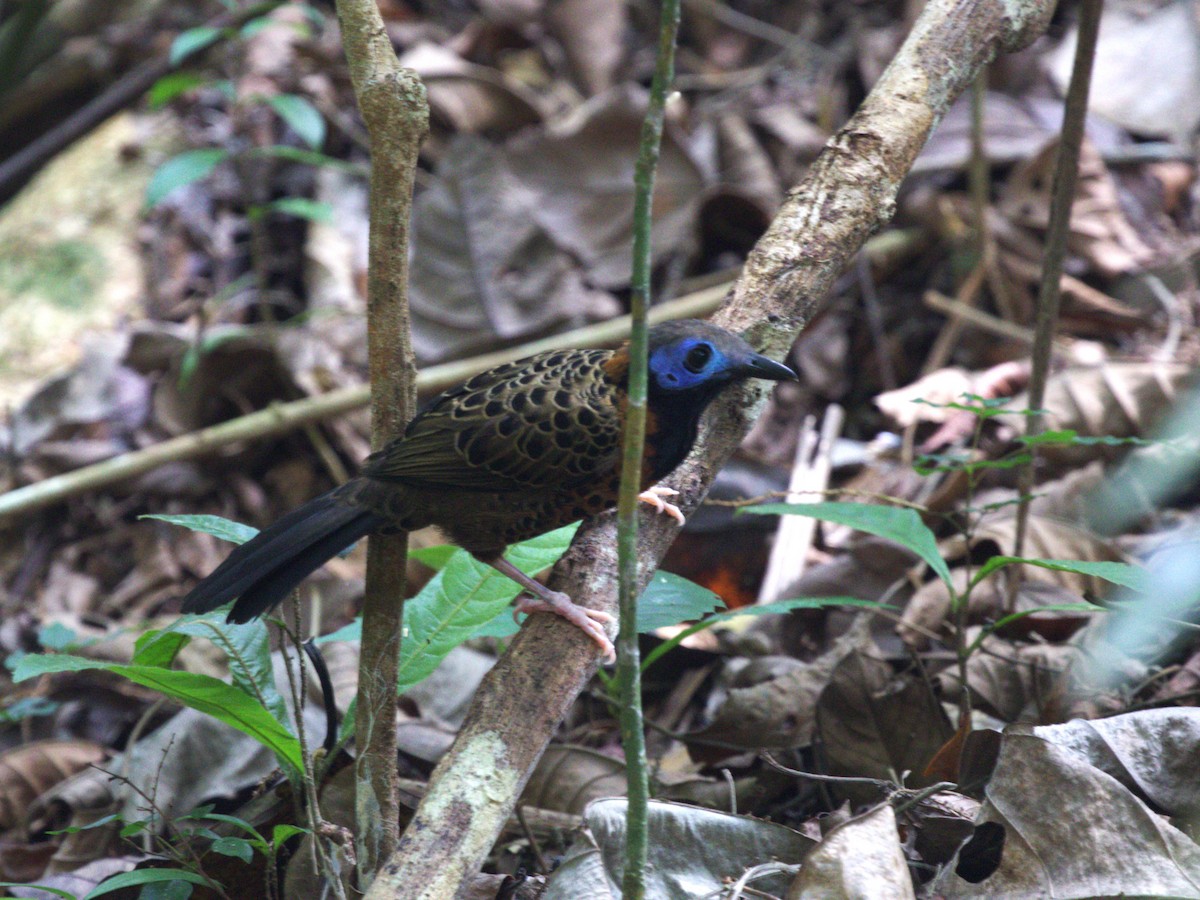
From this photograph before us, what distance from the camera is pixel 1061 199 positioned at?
131 inches

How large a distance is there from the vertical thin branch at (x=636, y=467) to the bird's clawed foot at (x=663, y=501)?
3.34 feet

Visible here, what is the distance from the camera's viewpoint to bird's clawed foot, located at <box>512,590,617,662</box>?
2.55 metres

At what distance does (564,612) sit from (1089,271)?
13.5 feet

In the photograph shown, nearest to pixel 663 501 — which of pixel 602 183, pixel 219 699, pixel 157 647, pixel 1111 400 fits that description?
pixel 219 699

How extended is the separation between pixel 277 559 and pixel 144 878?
2.38 feet

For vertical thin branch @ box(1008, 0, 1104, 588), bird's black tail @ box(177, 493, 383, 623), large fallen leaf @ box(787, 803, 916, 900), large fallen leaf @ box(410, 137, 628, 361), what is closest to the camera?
large fallen leaf @ box(787, 803, 916, 900)

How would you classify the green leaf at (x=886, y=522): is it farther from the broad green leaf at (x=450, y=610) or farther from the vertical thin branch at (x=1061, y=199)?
the broad green leaf at (x=450, y=610)

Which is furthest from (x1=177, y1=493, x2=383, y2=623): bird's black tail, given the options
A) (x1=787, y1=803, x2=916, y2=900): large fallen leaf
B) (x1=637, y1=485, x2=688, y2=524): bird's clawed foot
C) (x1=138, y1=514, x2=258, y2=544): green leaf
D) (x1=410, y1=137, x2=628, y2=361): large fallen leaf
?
(x1=410, y1=137, x2=628, y2=361): large fallen leaf

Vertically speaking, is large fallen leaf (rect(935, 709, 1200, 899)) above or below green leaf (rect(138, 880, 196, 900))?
above

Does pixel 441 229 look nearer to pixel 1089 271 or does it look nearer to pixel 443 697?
pixel 443 697

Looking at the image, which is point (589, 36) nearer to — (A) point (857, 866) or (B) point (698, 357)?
(B) point (698, 357)

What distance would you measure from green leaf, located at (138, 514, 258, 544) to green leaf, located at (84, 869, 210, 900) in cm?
72

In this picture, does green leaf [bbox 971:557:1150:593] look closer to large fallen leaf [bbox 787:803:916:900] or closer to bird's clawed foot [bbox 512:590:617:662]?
large fallen leaf [bbox 787:803:916:900]

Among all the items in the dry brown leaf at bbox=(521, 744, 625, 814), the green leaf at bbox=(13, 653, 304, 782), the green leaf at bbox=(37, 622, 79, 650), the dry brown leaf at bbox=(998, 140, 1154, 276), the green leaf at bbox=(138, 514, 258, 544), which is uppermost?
the dry brown leaf at bbox=(998, 140, 1154, 276)
